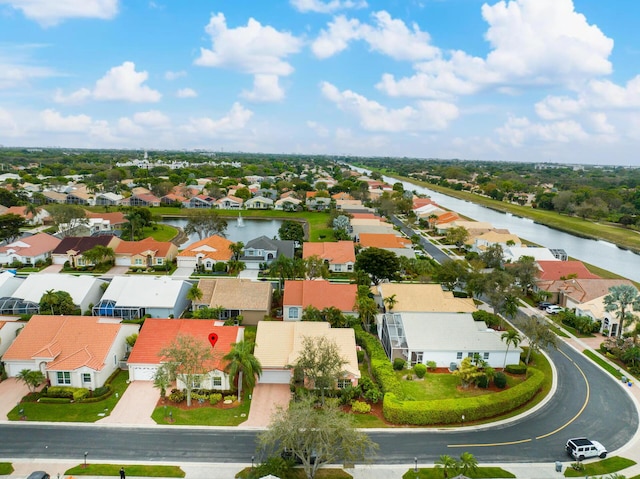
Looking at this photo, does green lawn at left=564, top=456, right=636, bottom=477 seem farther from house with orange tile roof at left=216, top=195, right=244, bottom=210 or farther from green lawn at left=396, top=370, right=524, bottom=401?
house with orange tile roof at left=216, top=195, right=244, bottom=210

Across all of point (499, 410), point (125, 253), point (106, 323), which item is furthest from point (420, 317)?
point (125, 253)

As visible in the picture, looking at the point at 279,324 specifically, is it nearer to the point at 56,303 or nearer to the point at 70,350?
the point at 70,350

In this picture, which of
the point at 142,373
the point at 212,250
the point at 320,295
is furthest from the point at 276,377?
the point at 212,250

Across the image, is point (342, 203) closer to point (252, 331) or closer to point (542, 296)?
point (542, 296)

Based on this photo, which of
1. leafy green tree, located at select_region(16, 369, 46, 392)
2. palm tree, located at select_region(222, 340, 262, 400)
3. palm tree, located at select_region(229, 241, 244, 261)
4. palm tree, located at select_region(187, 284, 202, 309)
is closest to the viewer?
palm tree, located at select_region(222, 340, 262, 400)

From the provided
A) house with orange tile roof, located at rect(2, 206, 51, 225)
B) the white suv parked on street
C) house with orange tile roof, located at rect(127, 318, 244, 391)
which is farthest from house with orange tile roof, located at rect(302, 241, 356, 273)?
house with orange tile roof, located at rect(2, 206, 51, 225)

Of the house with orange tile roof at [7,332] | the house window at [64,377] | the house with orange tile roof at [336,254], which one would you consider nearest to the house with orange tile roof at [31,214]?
the house with orange tile roof at [336,254]

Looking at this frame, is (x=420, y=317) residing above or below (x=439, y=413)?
above
